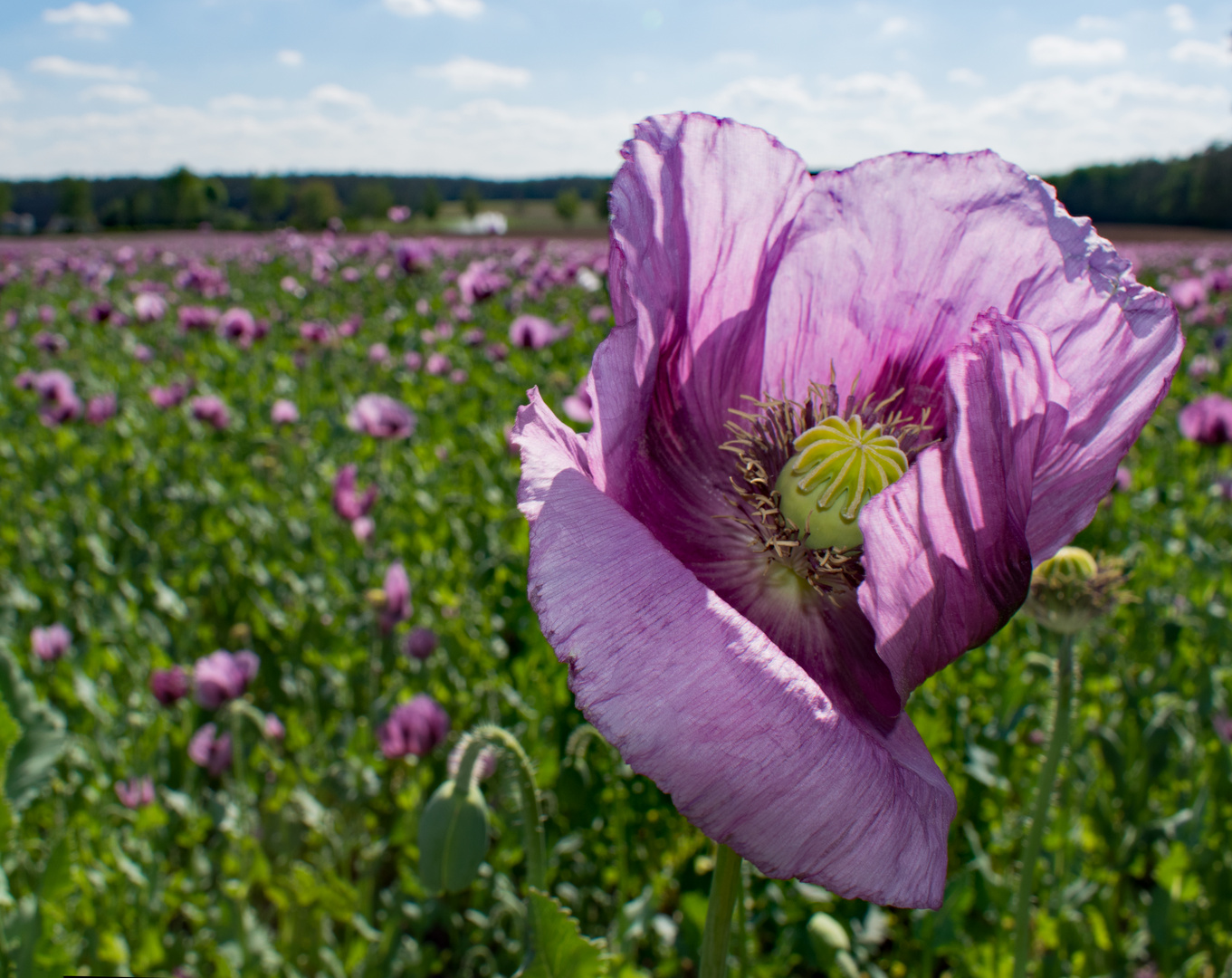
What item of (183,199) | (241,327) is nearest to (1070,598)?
(241,327)

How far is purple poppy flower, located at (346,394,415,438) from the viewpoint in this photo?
352 cm

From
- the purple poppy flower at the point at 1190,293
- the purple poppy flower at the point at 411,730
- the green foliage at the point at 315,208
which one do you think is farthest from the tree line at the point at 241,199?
the purple poppy flower at the point at 411,730

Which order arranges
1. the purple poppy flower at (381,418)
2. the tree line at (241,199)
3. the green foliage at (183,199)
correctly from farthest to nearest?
the green foliage at (183,199), the tree line at (241,199), the purple poppy flower at (381,418)

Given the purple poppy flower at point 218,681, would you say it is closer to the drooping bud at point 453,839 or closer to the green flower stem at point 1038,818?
the drooping bud at point 453,839

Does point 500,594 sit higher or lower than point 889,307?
lower

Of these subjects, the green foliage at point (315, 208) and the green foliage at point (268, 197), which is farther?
the green foliage at point (268, 197)

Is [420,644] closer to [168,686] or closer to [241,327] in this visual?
[168,686]

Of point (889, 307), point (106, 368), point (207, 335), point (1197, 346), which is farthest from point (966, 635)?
point (1197, 346)

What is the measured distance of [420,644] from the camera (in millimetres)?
2352

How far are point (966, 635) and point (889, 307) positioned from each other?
343mm

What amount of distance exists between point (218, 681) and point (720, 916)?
1966 millimetres

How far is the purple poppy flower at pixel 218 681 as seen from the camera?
7.18ft

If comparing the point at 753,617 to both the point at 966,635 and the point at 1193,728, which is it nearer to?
the point at 966,635

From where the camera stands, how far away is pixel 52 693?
2.60 metres
